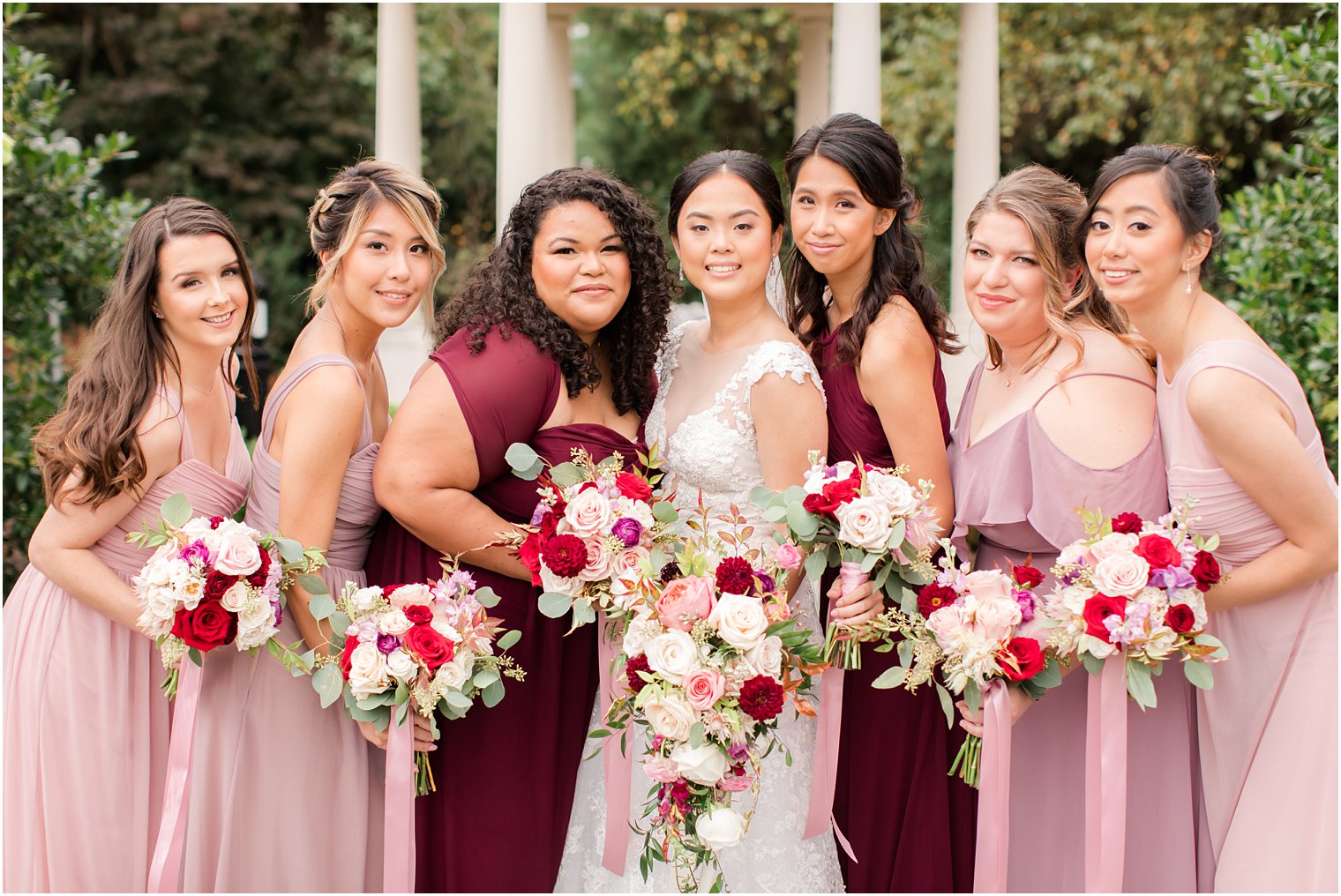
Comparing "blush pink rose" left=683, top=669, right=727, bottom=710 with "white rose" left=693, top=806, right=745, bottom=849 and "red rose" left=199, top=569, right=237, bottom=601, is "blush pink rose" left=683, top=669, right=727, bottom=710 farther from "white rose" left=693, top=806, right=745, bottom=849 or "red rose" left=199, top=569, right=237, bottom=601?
"red rose" left=199, top=569, right=237, bottom=601

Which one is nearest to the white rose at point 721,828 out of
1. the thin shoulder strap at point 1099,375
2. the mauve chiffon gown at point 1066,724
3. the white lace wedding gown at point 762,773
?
the white lace wedding gown at point 762,773

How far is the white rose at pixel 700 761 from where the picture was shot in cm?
308

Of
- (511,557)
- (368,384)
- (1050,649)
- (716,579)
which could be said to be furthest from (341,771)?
(1050,649)

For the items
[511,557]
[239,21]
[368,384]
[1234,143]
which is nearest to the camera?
[511,557]

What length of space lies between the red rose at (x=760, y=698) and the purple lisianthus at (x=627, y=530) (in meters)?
0.55

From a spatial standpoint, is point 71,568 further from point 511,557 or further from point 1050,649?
point 1050,649

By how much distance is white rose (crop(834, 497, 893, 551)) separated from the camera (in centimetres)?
317

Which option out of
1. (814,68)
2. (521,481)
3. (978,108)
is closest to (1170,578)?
(521,481)

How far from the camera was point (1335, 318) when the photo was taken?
21.2 feet

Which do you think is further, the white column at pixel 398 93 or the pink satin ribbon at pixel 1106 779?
the white column at pixel 398 93

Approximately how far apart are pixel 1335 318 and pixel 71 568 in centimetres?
674

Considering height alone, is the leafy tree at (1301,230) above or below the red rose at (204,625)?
above

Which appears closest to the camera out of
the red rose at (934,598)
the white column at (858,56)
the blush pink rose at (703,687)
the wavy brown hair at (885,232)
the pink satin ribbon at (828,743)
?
the blush pink rose at (703,687)

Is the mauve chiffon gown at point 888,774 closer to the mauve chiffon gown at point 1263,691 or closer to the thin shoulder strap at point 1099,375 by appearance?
the thin shoulder strap at point 1099,375
